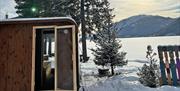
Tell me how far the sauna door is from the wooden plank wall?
1001 millimetres

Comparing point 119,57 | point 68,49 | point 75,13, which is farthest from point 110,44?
point 75,13

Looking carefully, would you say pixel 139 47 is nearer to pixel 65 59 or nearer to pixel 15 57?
pixel 65 59

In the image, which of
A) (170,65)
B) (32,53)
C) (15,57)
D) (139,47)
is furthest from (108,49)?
(139,47)

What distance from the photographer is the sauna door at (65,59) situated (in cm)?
756

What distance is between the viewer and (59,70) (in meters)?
7.62

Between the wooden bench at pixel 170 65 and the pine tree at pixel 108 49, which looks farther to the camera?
the pine tree at pixel 108 49

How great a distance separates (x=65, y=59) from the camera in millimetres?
7680

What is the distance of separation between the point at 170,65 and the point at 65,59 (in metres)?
4.29

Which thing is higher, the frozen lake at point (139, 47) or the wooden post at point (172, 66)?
the frozen lake at point (139, 47)

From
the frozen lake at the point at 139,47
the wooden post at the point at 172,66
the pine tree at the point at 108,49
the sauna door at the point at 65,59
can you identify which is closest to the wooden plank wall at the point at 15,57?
the sauna door at the point at 65,59

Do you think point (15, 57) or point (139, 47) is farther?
point (139, 47)

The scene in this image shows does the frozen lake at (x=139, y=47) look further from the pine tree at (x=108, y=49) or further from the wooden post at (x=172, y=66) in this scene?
the wooden post at (x=172, y=66)

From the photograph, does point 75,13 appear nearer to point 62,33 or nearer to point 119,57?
point 119,57

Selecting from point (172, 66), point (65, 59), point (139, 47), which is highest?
point (139, 47)
